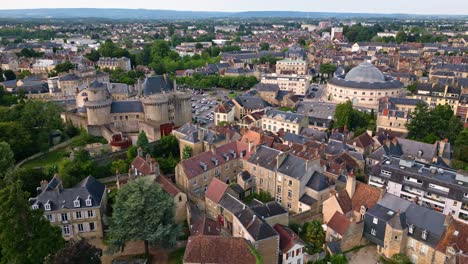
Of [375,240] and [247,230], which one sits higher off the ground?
[247,230]

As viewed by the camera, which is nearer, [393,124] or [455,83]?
[393,124]

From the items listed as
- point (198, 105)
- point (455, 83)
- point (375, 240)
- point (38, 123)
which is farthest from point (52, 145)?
point (455, 83)

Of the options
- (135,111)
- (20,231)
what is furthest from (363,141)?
(20,231)

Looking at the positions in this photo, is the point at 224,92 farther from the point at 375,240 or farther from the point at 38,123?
the point at 375,240

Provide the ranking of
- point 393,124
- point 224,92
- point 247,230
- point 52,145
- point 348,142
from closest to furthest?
point 247,230, point 348,142, point 52,145, point 393,124, point 224,92

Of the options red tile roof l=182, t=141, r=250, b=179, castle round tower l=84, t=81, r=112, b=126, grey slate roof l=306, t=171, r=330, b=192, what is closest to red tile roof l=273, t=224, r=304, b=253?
grey slate roof l=306, t=171, r=330, b=192

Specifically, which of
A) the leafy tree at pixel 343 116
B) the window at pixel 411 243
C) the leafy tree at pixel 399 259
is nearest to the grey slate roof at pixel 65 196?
the leafy tree at pixel 399 259
